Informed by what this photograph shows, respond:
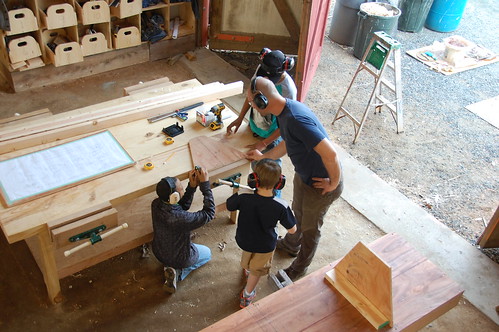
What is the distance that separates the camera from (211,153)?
3.83 m

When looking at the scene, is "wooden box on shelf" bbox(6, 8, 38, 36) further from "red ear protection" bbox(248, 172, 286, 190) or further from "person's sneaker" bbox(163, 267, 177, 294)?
"red ear protection" bbox(248, 172, 286, 190)

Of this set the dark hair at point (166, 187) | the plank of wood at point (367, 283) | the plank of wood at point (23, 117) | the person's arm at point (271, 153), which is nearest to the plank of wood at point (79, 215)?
the dark hair at point (166, 187)

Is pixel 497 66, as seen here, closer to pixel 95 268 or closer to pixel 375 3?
pixel 375 3

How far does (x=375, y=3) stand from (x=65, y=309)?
639 cm

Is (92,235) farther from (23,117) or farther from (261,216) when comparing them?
(23,117)

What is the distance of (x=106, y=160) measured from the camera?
3.65 m

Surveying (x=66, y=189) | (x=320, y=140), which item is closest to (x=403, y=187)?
(x=320, y=140)

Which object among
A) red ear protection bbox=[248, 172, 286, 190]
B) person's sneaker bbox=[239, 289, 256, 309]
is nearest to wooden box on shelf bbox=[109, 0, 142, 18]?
red ear protection bbox=[248, 172, 286, 190]

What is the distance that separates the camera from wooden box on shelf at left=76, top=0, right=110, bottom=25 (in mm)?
5969

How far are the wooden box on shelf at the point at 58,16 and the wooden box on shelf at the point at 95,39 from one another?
330 mm

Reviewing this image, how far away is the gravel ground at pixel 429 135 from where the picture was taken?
17.6 ft

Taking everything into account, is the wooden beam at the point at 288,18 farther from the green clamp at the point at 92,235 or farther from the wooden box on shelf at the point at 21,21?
the green clamp at the point at 92,235

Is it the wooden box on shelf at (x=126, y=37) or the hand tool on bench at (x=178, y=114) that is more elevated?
the hand tool on bench at (x=178, y=114)

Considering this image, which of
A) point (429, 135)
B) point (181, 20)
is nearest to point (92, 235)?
point (429, 135)
